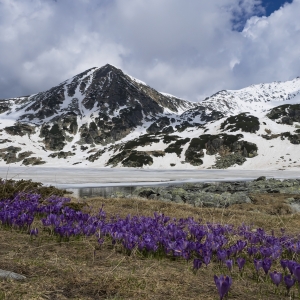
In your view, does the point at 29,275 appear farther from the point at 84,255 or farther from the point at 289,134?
the point at 289,134

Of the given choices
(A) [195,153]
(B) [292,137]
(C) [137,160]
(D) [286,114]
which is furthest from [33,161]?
(D) [286,114]

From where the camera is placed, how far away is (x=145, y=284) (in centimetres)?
352

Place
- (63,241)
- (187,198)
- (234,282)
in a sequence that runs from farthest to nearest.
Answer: (187,198), (63,241), (234,282)

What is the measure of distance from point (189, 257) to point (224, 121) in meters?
139

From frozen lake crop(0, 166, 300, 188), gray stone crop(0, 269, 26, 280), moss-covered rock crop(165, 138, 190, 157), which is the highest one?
moss-covered rock crop(165, 138, 190, 157)

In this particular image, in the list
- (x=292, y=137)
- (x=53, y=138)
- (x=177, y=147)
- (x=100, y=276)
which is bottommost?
(x=100, y=276)

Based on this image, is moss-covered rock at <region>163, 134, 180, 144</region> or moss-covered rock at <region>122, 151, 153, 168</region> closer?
moss-covered rock at <region>122, 151, 153, 168</region>

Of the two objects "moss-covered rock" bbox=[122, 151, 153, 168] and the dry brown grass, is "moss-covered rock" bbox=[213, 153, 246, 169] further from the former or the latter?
the dry brown grass

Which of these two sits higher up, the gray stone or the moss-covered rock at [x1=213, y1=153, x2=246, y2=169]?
the moss-covered rock at [x1=213, y1=153, x2=246, y2=169]

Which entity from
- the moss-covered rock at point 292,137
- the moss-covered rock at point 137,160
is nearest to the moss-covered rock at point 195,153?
the moss-covered rock at point 137,160

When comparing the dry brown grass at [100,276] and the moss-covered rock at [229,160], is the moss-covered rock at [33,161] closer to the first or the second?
the moss-covered rock at [229,160]

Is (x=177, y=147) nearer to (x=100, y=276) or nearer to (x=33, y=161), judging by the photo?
(x=33, y=161)

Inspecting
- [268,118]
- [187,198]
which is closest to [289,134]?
[268,118]

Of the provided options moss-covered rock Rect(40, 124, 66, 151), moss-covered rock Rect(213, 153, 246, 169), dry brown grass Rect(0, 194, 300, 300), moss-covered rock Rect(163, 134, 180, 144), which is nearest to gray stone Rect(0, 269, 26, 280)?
dry brown grass Rect(0, 194, 300, 300)
